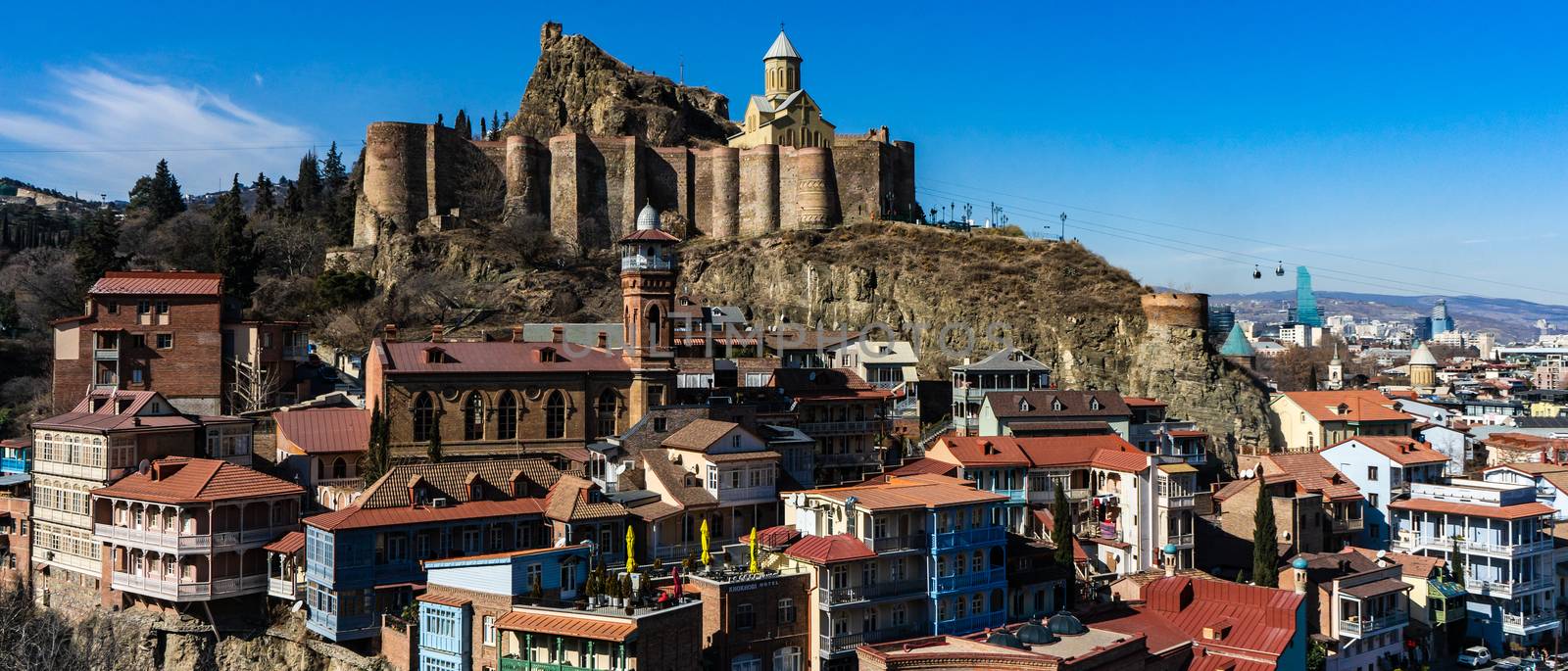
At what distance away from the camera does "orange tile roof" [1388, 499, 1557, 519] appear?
5438cm

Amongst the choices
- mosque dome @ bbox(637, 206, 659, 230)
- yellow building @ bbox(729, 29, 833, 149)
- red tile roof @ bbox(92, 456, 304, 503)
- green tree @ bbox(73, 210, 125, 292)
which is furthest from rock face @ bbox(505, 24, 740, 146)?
red tile roof @ bbox(92, 456, 304, 503)

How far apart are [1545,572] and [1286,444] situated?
17818mm

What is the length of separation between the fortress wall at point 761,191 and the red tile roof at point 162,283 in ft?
137

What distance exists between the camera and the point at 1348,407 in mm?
71562

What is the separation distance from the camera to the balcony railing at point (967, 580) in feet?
138

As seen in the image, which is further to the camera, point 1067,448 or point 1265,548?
point 1067,448

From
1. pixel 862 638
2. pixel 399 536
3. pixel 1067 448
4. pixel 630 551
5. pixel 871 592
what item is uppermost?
pixel 1067 448

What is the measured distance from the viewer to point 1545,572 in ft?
184

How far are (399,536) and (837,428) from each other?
70.2 ft

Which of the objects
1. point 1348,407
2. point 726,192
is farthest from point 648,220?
point 726,192

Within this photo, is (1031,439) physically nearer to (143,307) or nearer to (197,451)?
(197,451)

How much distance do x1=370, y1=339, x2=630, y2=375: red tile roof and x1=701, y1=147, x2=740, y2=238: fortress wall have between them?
4027 cm

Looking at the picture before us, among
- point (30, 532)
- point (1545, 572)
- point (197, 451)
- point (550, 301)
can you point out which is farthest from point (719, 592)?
point (550, 301)

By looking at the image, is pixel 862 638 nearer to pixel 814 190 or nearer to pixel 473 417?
pixel 473 417
